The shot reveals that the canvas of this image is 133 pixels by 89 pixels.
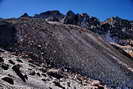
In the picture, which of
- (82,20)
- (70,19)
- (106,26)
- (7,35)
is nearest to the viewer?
(7,35)

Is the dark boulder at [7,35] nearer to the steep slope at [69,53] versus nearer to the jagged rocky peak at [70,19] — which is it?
the steep slope at [69,53]

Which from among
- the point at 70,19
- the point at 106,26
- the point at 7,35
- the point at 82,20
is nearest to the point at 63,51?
the point at 7,35

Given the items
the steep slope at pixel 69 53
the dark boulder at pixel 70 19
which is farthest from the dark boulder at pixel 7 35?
the dark boulder at pixel 70 19

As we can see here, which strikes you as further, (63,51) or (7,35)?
(7,35)

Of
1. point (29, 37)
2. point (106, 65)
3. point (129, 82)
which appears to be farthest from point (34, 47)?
point (129, 82)

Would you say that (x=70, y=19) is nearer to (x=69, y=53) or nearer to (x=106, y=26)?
(x=106, y=26)

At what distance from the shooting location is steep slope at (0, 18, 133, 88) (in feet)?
131

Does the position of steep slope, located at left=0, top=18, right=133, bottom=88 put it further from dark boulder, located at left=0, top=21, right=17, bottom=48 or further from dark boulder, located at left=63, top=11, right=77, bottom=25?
dark boulder, located at left=63, top=11, right=77, bottom=25

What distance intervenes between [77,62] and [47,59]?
254 inches

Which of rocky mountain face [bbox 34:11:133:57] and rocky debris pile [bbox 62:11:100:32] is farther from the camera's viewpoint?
rocky debris pile [bbox 62:11:100:32]

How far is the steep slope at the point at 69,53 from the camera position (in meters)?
40.0

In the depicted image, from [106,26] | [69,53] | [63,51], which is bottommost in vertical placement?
[69,53]

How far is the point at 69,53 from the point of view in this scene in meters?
45.4

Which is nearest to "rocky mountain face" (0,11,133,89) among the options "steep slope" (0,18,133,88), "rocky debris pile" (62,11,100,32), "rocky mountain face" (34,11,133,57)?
"steep slope" (0,18,133,88)
